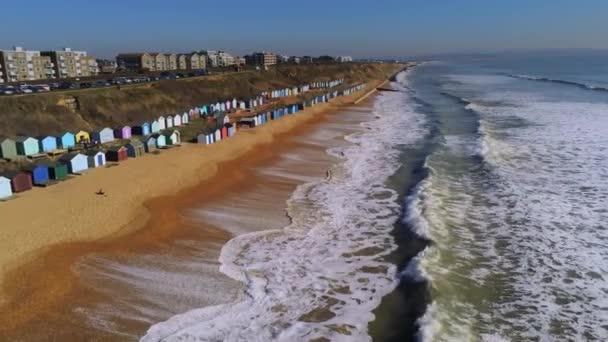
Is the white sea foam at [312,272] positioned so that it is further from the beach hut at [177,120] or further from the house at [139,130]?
the beach hut at [177,120]

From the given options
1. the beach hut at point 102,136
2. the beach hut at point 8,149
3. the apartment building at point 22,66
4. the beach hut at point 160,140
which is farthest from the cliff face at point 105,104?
the apartment building at point 22,66

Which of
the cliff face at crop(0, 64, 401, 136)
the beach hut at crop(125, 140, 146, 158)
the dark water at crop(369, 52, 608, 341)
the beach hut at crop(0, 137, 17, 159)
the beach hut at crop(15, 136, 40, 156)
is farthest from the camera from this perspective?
the cliff face at crop(0, 64, 401, 136)

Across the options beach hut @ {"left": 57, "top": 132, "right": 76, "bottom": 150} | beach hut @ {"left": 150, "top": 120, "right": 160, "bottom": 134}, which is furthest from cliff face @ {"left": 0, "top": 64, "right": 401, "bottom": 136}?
beach hut @ {"left": 57, "top": 132, "right": 76, "bottom": 150}

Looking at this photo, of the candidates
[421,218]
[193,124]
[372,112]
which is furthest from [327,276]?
[372,112]

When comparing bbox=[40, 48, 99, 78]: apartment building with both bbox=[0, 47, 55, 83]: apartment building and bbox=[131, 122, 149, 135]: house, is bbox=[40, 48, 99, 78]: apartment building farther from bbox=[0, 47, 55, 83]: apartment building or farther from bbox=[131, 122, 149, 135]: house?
bbox=[131, 122, 149, 135]: house

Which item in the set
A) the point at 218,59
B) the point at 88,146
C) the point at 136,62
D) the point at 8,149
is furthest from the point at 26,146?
the point at 218,59

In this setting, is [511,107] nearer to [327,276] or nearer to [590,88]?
[590,88]
